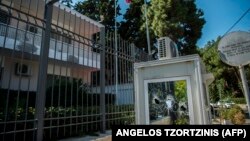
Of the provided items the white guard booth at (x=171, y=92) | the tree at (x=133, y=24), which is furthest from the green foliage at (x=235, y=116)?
the tree at (x=133, y=24)

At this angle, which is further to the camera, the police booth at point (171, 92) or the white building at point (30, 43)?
the police booth at point (171, 92)

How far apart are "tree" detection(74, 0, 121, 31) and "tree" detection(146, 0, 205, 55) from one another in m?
4.95

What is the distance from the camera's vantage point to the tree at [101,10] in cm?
2380

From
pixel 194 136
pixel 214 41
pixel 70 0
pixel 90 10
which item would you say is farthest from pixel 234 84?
pixel 194 136

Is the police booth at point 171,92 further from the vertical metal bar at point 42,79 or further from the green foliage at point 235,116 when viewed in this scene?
the green foliage at point 235,116

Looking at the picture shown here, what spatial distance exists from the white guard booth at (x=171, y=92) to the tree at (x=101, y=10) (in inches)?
767

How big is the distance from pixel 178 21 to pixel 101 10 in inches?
392

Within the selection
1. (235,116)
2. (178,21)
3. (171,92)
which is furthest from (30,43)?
(178,21)

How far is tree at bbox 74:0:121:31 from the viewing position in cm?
2380

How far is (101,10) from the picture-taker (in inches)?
939

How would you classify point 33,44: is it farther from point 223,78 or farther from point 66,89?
point 223,78

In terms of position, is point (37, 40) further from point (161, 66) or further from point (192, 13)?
point (192, 13)

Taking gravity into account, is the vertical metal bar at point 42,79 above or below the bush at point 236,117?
above

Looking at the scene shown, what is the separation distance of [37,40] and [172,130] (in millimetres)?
10890
